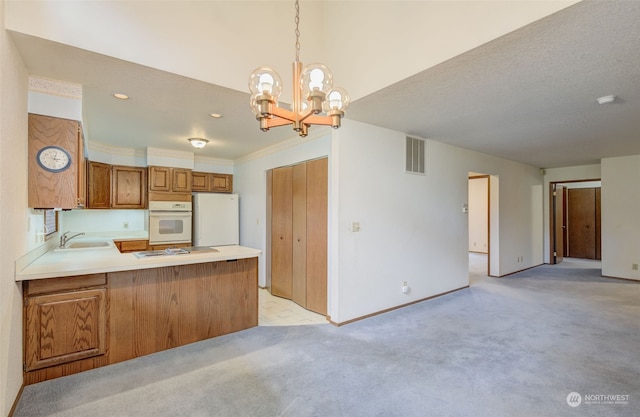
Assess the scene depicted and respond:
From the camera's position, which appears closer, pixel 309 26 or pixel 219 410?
pixel 219 410

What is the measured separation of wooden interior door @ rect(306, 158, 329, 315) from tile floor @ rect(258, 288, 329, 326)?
13 cm

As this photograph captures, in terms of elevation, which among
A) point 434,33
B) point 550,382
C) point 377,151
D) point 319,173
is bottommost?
point 550,382

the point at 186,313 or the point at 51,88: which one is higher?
the point at 51,88

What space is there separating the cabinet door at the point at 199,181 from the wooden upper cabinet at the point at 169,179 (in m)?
0.17

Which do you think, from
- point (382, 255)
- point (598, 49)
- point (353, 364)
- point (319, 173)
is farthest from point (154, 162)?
point (598, 49)

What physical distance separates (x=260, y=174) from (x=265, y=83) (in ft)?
11.4

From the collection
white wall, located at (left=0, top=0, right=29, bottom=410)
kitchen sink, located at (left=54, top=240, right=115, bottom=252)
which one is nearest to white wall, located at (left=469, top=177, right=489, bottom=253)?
kitchen sink, located at (left=54, top=240, right=115, bottom=252)

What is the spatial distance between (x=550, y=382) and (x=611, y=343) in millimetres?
1286

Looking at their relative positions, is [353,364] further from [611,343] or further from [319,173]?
[611,343]

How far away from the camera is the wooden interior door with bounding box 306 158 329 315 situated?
12.2ft

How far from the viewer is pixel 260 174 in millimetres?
5133

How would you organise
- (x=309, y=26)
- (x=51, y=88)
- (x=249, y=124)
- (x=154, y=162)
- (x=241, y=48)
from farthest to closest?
(x=154, y=162)
(x=249, y=124)
(x=309, y=26)
(x=241, y=48)
(x=51, y=88)

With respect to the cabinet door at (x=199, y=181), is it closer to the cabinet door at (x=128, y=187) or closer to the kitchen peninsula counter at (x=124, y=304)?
the cabinet door at (x=128, y=187)

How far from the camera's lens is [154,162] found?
16.6 feet
